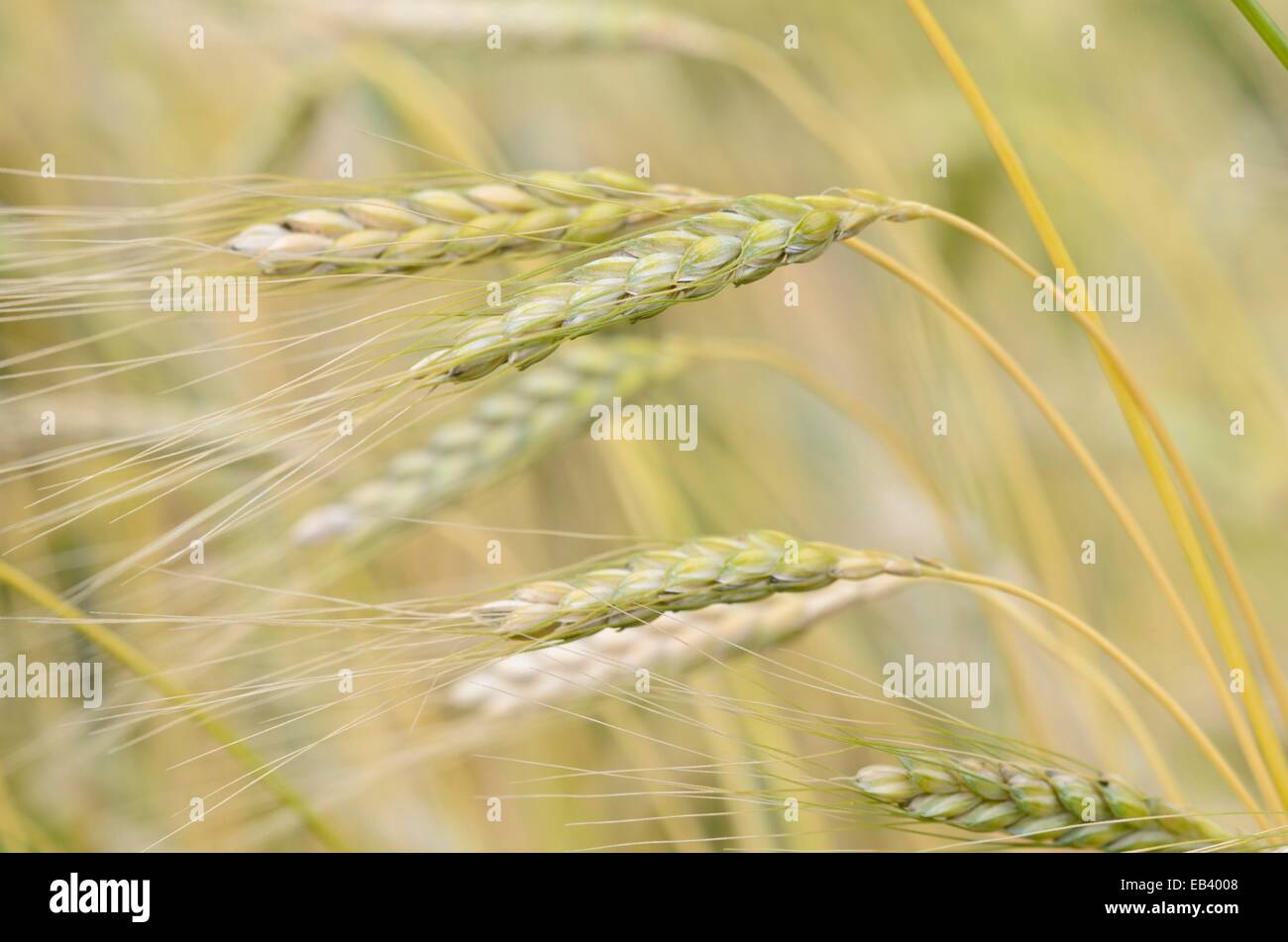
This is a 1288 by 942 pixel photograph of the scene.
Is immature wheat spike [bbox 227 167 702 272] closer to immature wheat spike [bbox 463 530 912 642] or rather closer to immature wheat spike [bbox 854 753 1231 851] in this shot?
immature wheat spike [bbox 463 530 912 642]

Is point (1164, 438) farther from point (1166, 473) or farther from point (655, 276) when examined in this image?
point (655, 276)

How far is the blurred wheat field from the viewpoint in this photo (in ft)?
1.53

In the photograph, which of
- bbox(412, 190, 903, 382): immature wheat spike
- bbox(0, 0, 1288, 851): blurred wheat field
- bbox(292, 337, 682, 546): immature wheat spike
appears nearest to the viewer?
bbox(412, 190, 903, 382): immature wheat spike

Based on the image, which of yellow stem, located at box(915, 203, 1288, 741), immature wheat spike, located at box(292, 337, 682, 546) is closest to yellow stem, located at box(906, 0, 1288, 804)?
yellow stem, located at box(915, 203, 1288, 741)

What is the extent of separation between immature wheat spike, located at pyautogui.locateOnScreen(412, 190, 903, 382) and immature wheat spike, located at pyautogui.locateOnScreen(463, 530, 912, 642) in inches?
4.5

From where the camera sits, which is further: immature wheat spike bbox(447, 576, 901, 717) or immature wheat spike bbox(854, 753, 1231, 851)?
immature wheat spike bbox(447, 576, 901, 717)

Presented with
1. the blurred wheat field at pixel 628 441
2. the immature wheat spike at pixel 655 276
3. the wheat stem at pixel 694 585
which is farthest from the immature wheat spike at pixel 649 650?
the immature wheat spike at pixel 655 276

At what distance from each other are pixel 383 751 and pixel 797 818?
39 centimetres

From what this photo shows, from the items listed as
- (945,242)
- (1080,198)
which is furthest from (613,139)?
(1080,198)

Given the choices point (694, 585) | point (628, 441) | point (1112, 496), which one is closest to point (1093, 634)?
point (1112, 496)

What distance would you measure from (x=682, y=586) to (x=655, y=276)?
14cm

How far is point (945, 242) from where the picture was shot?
3.09 feet

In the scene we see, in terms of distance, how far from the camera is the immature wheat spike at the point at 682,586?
38 cm
